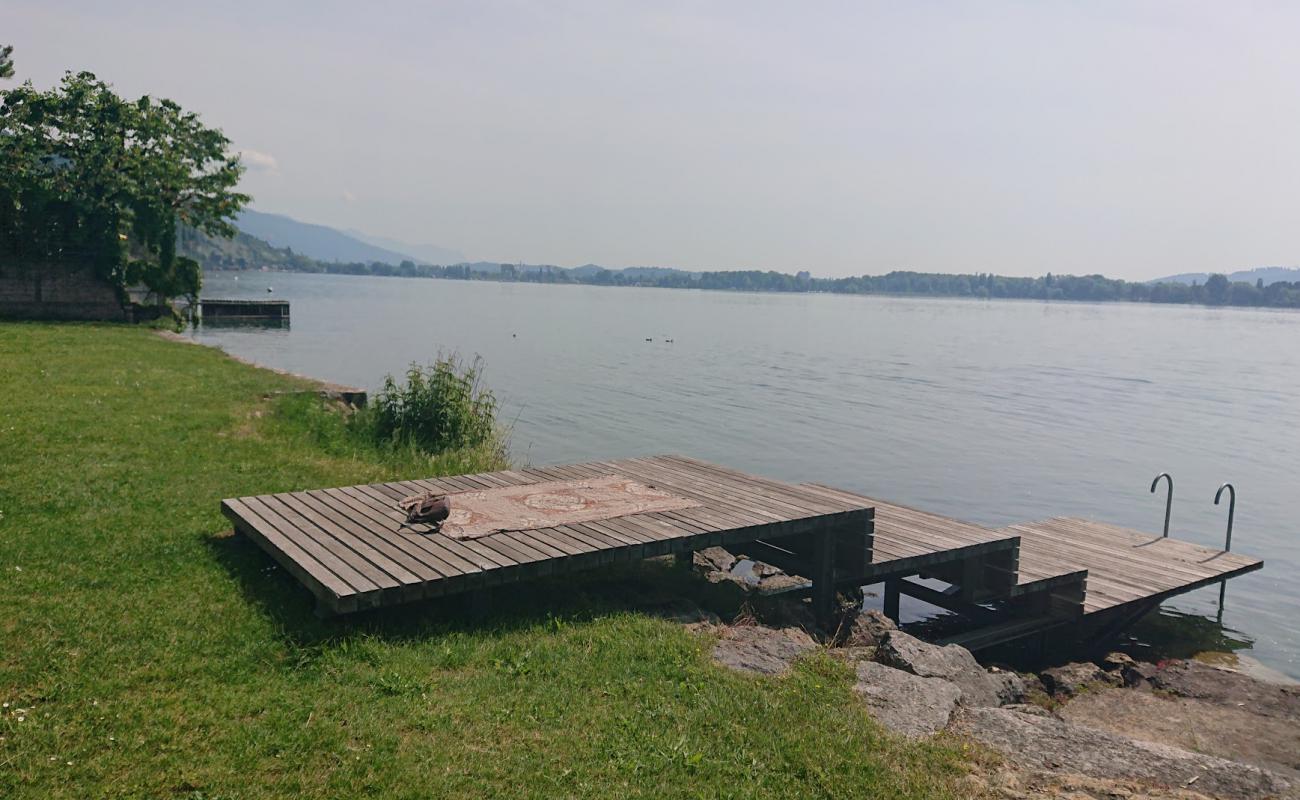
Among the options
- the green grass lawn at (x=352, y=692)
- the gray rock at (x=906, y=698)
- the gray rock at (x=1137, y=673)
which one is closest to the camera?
the green grass lawn at (x=352, y=692)

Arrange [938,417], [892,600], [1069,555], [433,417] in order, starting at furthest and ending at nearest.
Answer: [938,417], [433,417], [1069,555], [892,600]

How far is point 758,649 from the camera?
7473 mm

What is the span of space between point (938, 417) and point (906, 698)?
2778cm

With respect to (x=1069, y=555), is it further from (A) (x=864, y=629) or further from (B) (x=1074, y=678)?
(A) (x=864, y=629)

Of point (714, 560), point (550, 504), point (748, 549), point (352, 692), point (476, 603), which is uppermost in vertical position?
point (550, 504)

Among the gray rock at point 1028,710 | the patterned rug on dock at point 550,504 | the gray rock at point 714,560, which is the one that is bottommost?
the gray rock at point 714,560

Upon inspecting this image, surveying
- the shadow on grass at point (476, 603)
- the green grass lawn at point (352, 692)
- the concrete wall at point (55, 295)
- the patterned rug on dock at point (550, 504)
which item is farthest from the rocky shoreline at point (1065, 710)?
the concrete wall at point (55, 295)

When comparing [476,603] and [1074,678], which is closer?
[476,603]

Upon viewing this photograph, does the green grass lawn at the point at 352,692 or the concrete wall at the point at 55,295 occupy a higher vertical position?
the concrete wall at the point at 55,295

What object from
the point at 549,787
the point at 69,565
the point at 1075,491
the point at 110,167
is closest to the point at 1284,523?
the point at 1075,491

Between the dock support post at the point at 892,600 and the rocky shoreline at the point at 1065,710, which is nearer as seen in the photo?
the rocky shoreline at the point at 1065,710

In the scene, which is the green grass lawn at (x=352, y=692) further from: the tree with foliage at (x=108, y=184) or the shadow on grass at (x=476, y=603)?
the tree with foliage at (x=108, y=184)

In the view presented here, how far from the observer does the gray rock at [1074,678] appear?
10219mm

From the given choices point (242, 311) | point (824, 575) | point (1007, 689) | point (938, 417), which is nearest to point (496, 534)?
point (824, 575)
